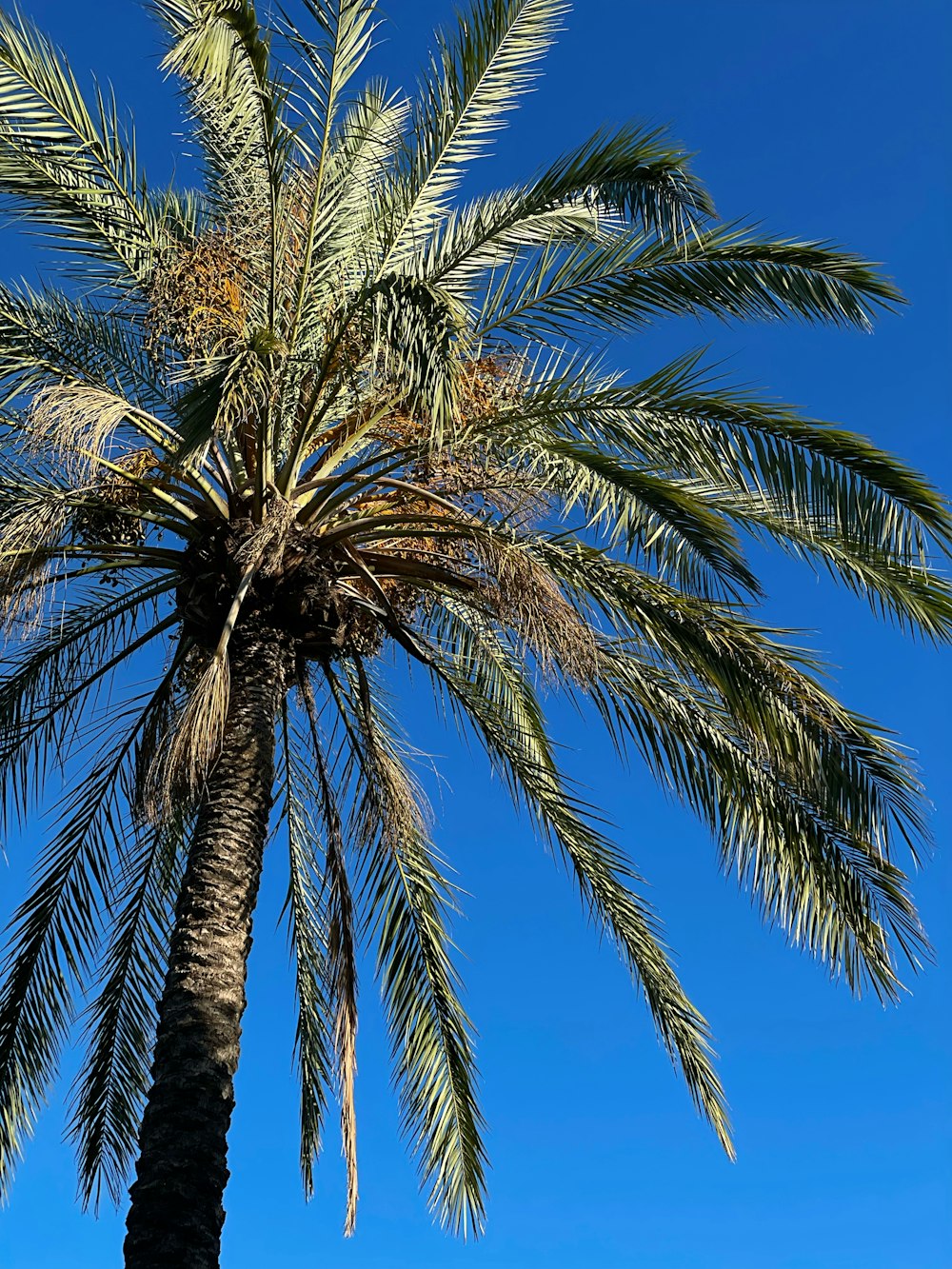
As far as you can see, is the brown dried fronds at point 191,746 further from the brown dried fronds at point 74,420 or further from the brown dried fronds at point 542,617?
the brown dried fronds at point 542,617

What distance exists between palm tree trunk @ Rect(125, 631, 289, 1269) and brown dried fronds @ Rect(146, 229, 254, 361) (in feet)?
5.70

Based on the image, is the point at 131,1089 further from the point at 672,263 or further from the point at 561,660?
the point at 672,263

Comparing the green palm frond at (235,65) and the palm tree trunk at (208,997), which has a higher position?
the green palm frond at (235,65)

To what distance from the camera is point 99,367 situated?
8867 millimetres

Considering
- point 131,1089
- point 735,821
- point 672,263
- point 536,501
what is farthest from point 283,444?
point 131,1089

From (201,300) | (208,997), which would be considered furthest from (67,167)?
(208,997)

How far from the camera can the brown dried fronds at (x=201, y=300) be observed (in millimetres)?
8242

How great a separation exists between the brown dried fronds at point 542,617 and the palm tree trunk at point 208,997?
62.3 inches

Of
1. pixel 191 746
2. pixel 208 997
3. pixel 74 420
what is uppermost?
pixel 74 420

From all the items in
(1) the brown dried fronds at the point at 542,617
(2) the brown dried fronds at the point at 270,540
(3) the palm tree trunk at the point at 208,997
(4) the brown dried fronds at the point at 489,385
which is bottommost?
(3) the palm tree trunk at the point at 208,997

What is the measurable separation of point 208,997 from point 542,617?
2548mm

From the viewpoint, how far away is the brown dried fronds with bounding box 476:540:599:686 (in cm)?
737

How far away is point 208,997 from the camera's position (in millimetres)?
7129

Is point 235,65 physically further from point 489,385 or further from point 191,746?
point 191,746
